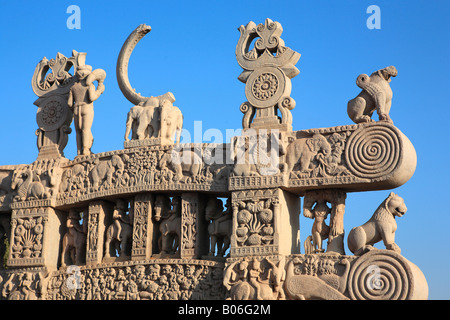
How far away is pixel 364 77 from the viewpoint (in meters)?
12.8

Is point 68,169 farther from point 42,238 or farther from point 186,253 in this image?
point 186,253

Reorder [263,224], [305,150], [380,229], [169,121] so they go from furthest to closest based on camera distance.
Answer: [169,121] → [305,150] → [263,224] → [380,229]

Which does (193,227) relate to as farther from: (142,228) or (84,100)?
(84,100)

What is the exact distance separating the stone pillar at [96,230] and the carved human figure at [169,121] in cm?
169

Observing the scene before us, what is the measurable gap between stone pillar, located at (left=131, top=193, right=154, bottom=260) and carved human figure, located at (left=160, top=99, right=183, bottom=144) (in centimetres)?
109

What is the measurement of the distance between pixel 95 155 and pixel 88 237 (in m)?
1.52

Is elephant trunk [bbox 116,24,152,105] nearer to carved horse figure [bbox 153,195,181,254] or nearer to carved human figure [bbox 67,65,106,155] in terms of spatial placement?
carved human figure [bbox 67,65,106,155]

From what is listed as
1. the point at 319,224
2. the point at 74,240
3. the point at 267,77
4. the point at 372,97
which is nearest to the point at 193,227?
the point at 319,224

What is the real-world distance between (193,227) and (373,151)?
3277 millimetres

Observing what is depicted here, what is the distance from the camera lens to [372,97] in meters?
12.7

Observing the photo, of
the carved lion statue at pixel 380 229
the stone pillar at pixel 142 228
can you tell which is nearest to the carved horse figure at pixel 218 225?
the stone pillar at pixel 142 228

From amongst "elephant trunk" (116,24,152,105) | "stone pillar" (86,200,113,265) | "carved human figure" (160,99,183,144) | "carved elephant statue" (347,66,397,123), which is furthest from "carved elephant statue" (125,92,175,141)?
"carved elephant statue" (347,66,397,123)

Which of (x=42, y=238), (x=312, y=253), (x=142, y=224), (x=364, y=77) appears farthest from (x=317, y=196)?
(x=42, y=238)

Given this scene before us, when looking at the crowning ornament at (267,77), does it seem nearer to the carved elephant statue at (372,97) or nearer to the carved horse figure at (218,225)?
the carved elephant statue at (372,97)
